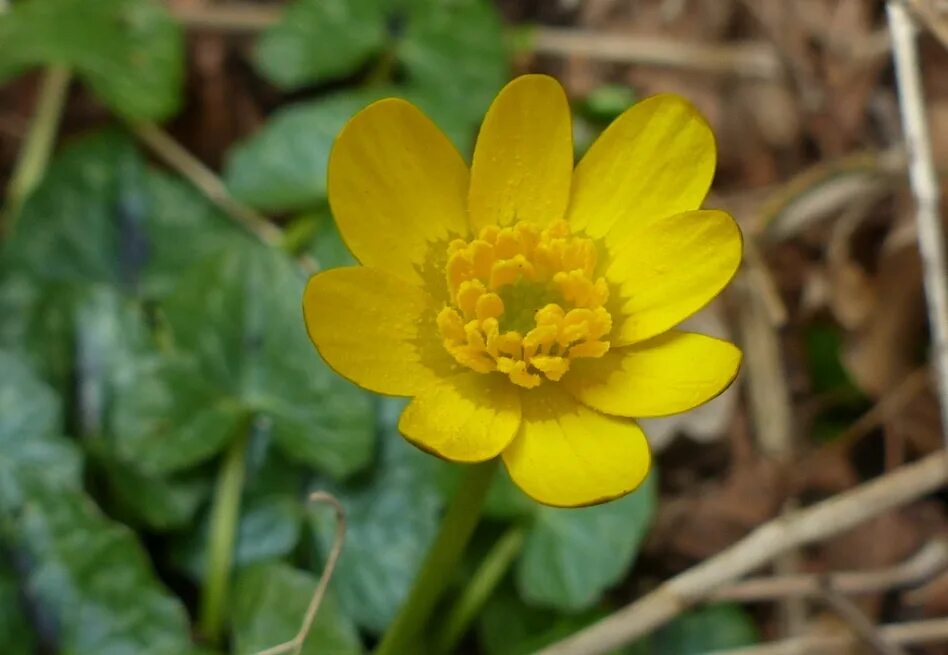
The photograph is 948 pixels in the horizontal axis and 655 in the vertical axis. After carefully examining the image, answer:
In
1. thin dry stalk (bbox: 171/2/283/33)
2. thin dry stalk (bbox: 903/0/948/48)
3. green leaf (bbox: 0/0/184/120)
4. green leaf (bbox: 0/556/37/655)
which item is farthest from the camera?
thin dry stalk (bbox: 171/2/283/33)

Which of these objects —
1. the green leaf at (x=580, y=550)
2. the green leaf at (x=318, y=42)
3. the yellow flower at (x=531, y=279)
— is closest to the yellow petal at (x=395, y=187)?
the yellow flower at (x=531, y=279)

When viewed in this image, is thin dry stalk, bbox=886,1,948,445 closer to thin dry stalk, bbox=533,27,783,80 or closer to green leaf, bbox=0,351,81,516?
thin dry stalk, bbox=533,27,783,80

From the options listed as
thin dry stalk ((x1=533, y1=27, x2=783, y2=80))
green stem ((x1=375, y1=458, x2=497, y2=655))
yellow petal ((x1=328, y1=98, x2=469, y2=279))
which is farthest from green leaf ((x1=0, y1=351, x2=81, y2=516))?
thin dry stalk ((x1=533, y1=27, x2=783, y2=80))

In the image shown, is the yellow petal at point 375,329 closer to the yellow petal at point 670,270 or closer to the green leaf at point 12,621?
the yellow petal at point 670,270

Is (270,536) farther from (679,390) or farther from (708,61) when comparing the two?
(708,61)

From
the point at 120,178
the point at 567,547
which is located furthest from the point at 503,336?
the point at 120,178

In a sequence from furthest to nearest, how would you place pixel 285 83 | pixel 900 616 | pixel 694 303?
1. pixel 285 83
2. pixel 900 616
3. pixel 694 303

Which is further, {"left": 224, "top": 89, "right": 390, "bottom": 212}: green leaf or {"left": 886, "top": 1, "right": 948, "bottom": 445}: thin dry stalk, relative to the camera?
{"left": 224, "top": 89, "right": 390, "bottom": 212}: green leaf
